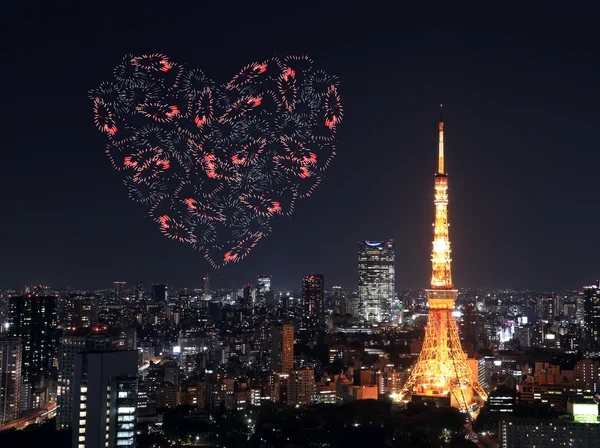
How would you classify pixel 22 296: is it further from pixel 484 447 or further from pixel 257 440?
pixel 484 447

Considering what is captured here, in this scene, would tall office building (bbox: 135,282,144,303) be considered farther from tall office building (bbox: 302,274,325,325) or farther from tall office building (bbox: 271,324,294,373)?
tall office building (bbox: 271,324,294,373)

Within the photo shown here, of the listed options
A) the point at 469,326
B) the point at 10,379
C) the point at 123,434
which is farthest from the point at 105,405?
the point at 469,326

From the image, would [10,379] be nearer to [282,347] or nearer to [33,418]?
[33,418]

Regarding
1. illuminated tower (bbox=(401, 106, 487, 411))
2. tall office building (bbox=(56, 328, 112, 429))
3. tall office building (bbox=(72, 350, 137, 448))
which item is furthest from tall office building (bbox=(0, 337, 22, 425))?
tall office building (bbox=(72, 350, 137, 448))

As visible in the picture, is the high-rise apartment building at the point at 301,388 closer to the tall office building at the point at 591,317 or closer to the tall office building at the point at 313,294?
the tall office building at the point at 591,317

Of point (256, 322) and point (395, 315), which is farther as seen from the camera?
point (395, 315)

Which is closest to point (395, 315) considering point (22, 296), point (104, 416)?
point (22, 296)
